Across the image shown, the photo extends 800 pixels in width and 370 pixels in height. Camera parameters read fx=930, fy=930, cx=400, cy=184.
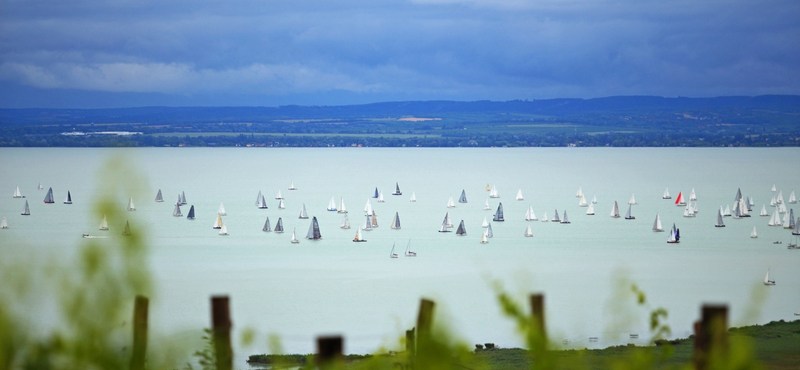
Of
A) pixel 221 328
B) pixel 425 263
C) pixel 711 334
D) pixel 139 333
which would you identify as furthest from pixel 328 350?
pixel 425 263

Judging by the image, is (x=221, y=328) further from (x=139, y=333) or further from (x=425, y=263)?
(x=425, y=263)

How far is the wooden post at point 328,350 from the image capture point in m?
6.55

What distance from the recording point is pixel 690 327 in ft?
119

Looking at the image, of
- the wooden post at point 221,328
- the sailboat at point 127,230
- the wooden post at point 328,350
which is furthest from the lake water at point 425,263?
the wooden post at point 221,328

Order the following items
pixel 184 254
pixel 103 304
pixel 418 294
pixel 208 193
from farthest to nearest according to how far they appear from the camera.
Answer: pixel 208 193, pixel 184 254, pixel 418 294, pixel 103 304

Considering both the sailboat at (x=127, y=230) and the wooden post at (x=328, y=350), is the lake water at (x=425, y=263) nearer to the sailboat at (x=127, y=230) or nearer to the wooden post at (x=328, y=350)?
the sailboat at (x=127, y=230)

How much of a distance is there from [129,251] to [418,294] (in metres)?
38.1

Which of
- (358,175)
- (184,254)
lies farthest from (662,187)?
(184,254)

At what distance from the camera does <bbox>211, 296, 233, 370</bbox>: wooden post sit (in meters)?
7.81

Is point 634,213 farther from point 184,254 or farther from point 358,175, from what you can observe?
point 358,175

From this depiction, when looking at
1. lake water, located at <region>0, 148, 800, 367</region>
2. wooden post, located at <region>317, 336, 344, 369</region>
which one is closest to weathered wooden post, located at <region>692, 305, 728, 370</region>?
lake water, located at <region>0, 148, 800, 367</region>

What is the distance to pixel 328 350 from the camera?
21.6ft

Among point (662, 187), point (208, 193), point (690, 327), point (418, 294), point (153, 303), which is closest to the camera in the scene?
point (153, 303)

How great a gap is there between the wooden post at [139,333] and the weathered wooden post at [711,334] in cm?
442
